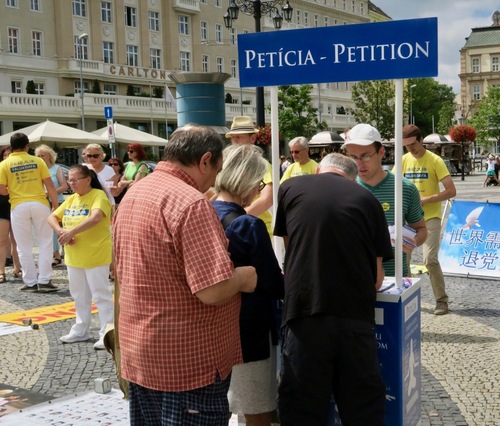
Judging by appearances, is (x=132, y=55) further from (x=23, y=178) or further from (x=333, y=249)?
(x=333, y=249)

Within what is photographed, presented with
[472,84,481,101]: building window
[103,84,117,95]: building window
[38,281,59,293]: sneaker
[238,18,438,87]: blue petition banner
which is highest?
[472,84,481,101]: building window

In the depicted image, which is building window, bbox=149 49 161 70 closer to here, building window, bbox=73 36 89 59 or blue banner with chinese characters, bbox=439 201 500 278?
building window, bbox=73 36 89 59

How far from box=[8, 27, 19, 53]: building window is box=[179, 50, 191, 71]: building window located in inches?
646

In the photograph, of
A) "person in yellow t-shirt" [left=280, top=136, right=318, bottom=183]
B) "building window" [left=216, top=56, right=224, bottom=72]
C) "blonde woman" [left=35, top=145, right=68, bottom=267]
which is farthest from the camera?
"building window" [left=216, top=56, right=224, bottom=72]

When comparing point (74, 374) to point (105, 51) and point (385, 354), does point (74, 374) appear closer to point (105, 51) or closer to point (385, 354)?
point (385, 354)

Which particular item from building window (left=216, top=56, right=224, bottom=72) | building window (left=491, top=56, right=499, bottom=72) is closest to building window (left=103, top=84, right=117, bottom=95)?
building window (left=216, top=56, right=224, bottom=72)

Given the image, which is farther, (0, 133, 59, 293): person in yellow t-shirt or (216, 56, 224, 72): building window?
(216, 56, 224, 72): building window

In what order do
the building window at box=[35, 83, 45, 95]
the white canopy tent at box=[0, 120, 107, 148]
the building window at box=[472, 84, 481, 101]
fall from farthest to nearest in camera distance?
1. the building window at box=[472, 84, 481, 101]
2. the building window at box=[35, 83, 45, 95]
3. the white canopy tent at box=[0, 120, 107, 148]

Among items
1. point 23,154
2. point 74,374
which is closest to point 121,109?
point 23,154

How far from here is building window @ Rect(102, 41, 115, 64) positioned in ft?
185

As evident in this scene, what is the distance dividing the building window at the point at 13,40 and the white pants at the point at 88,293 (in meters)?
47.6

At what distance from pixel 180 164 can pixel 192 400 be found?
2.99 feet

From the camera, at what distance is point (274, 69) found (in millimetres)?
4121

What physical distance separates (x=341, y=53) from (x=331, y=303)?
57.0 inches
